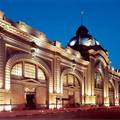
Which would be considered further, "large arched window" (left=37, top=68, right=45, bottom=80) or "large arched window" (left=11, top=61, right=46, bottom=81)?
"large arched window" (left=37, top=68, right=45, bottom=80)

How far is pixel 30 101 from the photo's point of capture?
48.7 m

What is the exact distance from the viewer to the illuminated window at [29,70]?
46938 mm

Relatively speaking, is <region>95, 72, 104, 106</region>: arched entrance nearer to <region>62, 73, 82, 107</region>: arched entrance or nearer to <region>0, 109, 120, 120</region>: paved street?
<region>62, 73, 82, 107</region>: arched entrance

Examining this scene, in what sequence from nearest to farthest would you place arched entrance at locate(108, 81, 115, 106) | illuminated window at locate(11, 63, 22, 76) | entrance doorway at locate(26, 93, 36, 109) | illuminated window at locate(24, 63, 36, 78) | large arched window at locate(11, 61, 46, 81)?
illuminated window at locate(11, 63, 22, 76) < large arched window at locate(11, 61, 46, 81) < illuminated window at locate(24, 63, 36, 78) < entrance doorway at locate(26, 93, 36, 109) < arched entrance at locate(108, 81, 115, 106)

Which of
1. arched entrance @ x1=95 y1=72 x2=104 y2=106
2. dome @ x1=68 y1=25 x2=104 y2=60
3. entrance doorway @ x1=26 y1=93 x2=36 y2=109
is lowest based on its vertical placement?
entrance doorway @ x1=26 y1=93 x2=36 y2=109

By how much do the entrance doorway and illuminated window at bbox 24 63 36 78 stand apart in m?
2.74

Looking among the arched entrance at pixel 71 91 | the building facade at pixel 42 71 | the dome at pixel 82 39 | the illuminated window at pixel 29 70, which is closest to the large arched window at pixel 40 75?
the building facade at pixel 42 71

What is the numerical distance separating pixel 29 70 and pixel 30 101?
181 inches

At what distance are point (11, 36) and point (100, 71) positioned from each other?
3778cm

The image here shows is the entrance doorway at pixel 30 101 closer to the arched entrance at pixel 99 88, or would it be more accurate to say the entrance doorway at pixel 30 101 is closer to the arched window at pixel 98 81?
the arched entrance at pixel 99 88

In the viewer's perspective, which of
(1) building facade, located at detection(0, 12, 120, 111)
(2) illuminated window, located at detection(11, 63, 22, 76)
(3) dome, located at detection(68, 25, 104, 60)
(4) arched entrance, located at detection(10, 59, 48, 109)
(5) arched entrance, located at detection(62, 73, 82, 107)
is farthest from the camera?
(3) dome, located at detection(68, 25, 104, 60)

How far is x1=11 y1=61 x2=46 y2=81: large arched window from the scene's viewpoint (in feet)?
147

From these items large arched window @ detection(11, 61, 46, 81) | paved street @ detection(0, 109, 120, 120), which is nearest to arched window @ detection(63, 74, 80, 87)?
large arched window @ detection(11, 61, 46, 81)

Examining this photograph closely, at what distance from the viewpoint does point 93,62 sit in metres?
72.2
